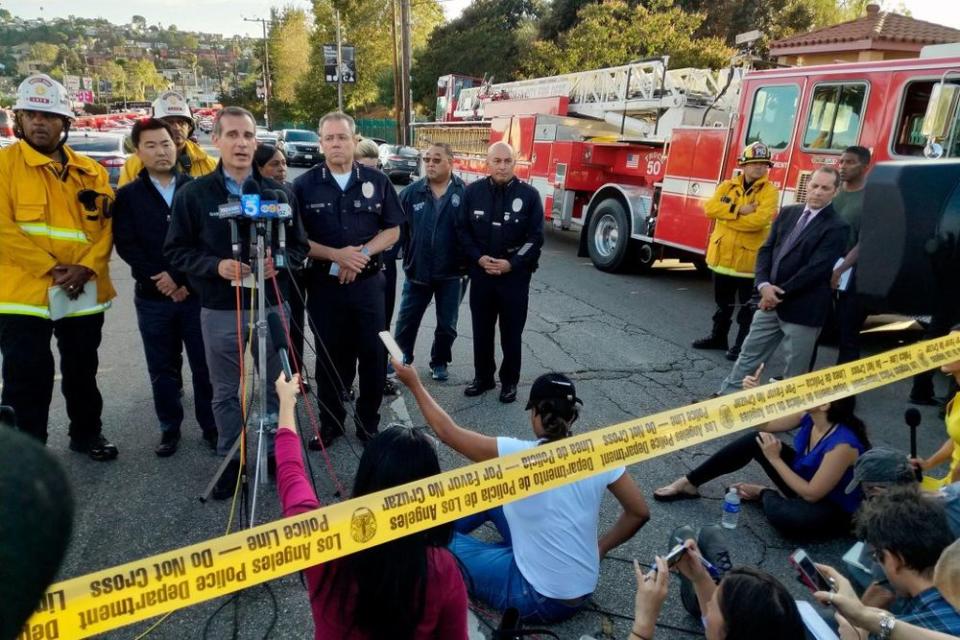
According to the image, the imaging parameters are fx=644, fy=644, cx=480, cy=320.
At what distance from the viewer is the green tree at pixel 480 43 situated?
33.8m

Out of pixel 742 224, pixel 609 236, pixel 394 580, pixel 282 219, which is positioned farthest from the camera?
pixel 609 236

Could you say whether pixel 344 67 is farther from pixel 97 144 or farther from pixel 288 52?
pixel 288 52

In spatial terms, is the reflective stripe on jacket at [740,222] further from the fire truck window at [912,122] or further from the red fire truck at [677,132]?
the fire truck window at [912,122]

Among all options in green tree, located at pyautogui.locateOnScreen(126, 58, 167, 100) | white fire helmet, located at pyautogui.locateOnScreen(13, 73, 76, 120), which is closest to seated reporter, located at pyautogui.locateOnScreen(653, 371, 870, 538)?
white fire helmet, located at pyautogui.locateOnScreen(13, 73, 76, 120)

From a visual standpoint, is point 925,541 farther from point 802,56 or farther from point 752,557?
point 802,56

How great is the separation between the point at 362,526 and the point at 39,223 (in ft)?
9.59

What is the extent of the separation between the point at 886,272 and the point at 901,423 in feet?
11.4

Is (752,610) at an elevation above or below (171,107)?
below

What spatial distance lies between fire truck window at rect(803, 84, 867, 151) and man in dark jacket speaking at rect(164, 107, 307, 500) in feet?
17.8

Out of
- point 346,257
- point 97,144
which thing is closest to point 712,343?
point 346,257

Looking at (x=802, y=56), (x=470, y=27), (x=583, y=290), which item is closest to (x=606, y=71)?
(x=802, y=56)

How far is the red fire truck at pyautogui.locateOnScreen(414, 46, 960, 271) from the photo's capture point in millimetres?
5781

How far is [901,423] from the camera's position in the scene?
4.85m

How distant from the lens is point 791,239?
4590mm
